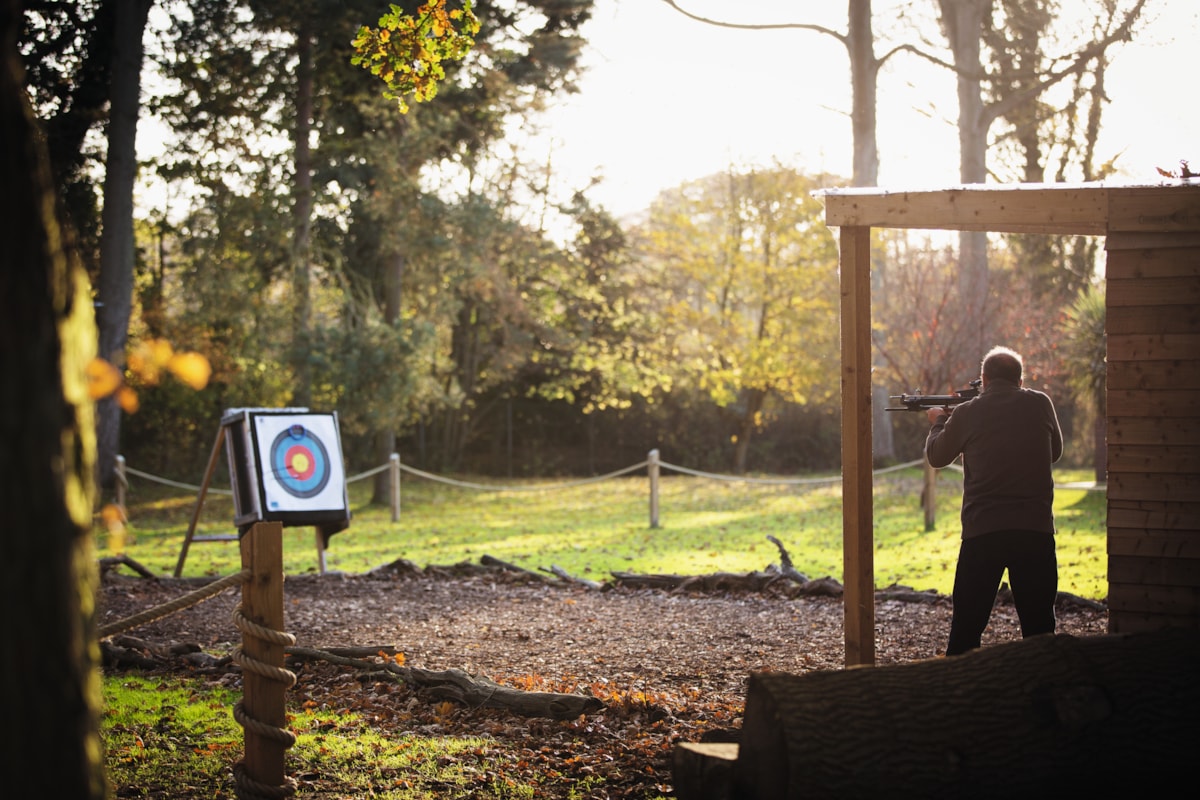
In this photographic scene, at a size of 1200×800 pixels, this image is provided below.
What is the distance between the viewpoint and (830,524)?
17031 mm

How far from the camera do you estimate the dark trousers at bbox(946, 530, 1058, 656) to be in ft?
17.9

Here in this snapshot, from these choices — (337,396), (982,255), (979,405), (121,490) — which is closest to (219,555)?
(121,490)

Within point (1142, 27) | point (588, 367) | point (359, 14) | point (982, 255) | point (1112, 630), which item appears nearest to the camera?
point (1112, 630)

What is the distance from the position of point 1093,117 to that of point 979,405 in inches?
1017

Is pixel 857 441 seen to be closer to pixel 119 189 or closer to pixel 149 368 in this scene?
pixel 149 368

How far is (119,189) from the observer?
1912cm

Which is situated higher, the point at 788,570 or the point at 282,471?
the point at 282,471

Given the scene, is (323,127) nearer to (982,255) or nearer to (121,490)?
(121,490)

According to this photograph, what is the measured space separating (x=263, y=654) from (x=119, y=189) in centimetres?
1692

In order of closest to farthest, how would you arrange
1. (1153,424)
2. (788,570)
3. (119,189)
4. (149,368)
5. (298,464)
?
(149,368) → (1153,424) → (788,570) → (298,464) → (119,189)

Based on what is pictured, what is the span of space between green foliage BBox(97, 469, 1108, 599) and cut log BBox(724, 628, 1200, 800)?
656 centimetres

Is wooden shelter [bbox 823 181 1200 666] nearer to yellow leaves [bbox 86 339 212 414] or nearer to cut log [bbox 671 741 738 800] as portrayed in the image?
cut log [bbox 671 741 738 800]

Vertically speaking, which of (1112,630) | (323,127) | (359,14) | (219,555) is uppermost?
(359,14)

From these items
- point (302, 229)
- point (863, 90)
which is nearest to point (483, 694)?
point (302, 229)
